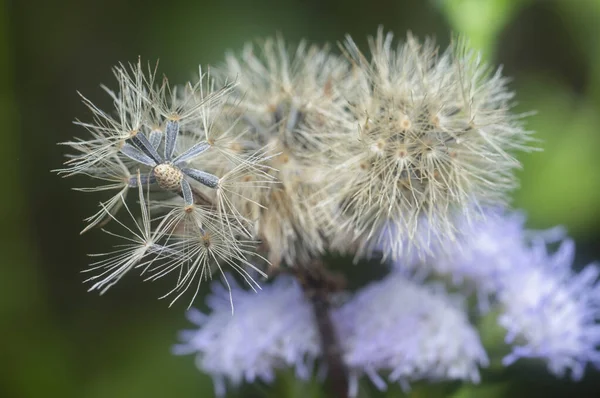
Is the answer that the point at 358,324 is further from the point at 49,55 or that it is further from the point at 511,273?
the point at 49,55

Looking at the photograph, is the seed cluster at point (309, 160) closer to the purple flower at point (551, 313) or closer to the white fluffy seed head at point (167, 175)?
the white fluffy seed head at point (167, 175)

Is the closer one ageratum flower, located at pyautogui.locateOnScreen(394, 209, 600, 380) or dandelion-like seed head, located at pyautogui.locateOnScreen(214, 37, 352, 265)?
dandelion-like seed head, located at pyautogui.locateOnScreen(214, 37, 352, 265)

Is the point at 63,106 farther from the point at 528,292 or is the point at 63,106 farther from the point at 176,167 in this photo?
the point at 528,292

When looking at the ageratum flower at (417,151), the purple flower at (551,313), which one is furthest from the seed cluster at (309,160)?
the purple flower at (551,313)

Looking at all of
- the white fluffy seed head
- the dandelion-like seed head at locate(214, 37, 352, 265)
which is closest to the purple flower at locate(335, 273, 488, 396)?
the dandelion-like seed head at locate(214, 37, 352, 265)

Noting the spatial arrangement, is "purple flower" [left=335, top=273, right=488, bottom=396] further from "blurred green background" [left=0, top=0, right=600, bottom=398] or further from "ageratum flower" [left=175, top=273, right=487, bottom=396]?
"blurred green background" [left=0, top=0, right=600, bottom=398]

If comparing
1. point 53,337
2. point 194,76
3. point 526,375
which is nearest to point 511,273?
point 526,375
